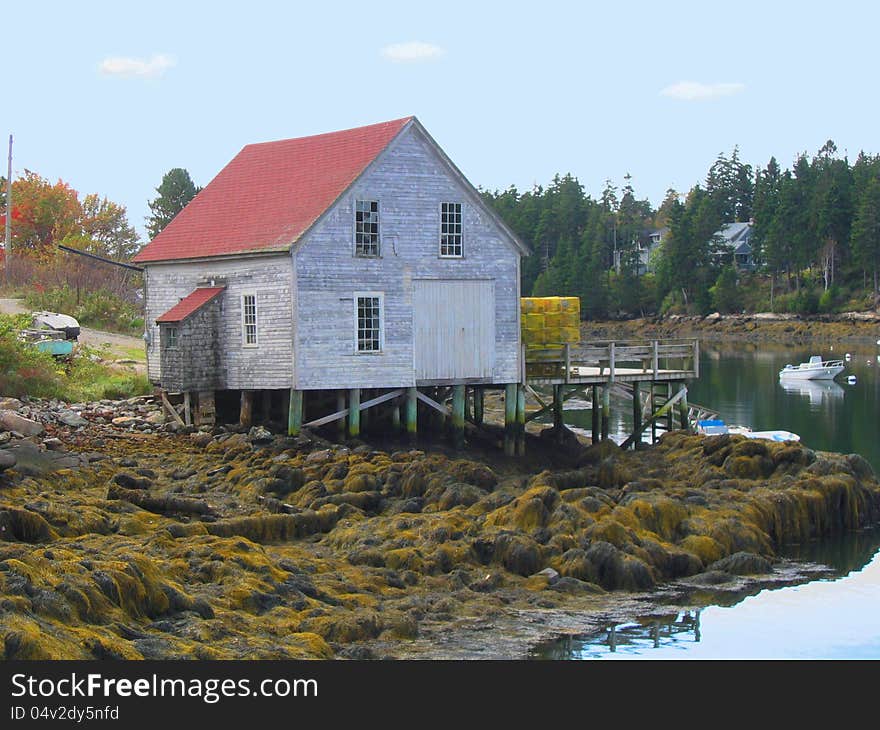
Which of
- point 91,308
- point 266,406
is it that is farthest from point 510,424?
point 91,308

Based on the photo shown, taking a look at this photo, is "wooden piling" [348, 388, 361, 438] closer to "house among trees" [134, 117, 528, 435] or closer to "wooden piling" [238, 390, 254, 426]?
"house among trees" [134, 117, 528, 435]

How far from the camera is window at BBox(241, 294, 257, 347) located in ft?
103

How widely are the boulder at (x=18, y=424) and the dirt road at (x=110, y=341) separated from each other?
43.2 feet

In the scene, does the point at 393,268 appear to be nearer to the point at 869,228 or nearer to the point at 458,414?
the point at 458,414

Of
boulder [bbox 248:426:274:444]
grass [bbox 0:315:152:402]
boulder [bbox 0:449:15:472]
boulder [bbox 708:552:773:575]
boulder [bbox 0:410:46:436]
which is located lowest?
boulder [bbox 708:552:773:575]

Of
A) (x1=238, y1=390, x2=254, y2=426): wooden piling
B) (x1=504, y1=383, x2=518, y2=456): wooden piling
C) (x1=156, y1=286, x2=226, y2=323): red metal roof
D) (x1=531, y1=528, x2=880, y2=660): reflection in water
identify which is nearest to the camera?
(x1=531, y1=528, x2=880, y2=660): reflection in water

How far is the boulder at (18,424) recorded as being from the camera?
28062 mm

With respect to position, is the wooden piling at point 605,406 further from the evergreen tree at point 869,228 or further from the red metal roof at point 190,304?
the evergreen tree at point 869,228

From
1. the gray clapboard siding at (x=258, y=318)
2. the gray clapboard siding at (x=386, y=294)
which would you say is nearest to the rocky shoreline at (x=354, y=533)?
the gray clapboard siding at (x=258, y=318)

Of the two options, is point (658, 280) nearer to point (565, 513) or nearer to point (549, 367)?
point (549, 367)

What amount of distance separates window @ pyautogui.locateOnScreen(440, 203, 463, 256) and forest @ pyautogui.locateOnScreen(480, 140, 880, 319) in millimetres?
76480

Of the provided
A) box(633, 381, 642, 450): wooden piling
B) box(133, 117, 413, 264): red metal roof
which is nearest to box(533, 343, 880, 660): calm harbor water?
box(633, 381, 642, 450): wooden piling

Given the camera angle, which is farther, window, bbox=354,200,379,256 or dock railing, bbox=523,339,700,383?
dock railing, bbox=523,339,700,383

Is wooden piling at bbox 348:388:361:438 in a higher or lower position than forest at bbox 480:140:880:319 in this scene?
lower
